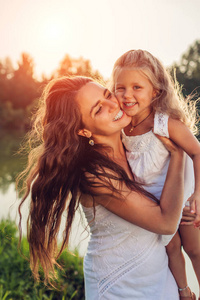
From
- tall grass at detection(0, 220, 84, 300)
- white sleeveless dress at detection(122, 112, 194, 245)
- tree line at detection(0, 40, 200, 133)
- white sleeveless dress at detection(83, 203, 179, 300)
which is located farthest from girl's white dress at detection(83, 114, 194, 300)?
tree line at detection(0, 40, 200, 133)

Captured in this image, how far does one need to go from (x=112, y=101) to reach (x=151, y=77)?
1.38ft

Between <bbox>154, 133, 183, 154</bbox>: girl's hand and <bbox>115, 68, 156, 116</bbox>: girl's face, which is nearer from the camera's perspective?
<bbox>154, 133, 183, 154</bbox>: girl's hand

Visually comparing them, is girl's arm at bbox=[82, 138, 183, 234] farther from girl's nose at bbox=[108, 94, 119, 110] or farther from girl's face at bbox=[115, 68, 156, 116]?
girl's face at bbox=[115, 68, 156, 116]

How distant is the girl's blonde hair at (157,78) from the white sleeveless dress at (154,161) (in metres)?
0.11

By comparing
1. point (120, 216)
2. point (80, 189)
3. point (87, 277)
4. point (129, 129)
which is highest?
point (129, 129)

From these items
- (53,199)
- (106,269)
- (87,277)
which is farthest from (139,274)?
(53,199)

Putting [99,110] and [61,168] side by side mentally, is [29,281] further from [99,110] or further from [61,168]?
[99,110]

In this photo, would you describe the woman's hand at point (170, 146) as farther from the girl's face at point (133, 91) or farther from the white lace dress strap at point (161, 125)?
the girl's face at point (133, 91)

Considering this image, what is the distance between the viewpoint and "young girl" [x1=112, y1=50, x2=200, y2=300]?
190 cm

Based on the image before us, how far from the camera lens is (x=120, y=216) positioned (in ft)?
5.53

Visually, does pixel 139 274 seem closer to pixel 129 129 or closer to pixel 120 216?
pixel 120 216

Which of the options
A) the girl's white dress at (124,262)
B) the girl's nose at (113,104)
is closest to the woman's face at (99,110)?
the girl's nose at (113,104)

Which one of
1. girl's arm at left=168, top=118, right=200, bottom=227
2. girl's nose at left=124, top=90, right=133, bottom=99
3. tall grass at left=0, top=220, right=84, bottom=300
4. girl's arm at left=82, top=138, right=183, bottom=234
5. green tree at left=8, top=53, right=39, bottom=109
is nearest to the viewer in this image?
girl's arm at left=82, top=138, right=183, bottom=234

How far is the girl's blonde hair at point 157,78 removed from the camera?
6.75ft
